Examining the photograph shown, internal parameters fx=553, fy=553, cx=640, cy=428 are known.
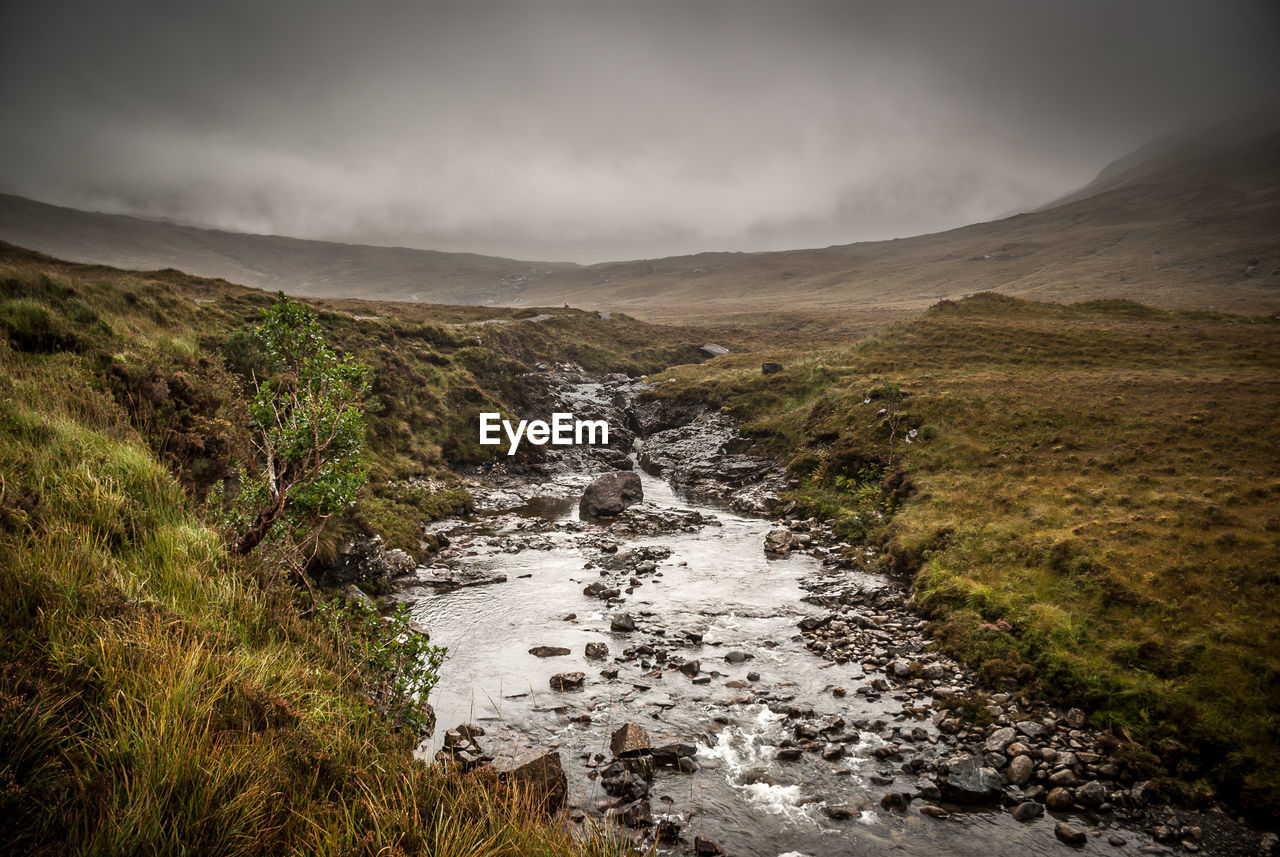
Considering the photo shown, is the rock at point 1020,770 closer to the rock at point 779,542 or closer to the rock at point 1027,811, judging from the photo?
the rock at point 1027,811

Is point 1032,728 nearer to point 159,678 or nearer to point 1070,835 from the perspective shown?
point 1070,835

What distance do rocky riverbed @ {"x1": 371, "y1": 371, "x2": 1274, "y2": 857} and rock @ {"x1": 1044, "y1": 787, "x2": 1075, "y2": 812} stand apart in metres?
0.03

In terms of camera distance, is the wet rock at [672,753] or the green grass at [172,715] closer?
the green grass at [172,715]

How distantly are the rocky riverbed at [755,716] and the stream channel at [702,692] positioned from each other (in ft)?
0.15

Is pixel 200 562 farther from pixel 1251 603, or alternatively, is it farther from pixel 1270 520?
pixel 1270 520

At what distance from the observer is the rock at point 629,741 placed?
9.76 metres

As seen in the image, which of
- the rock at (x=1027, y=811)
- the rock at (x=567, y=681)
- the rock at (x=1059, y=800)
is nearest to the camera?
the rock at (x=1027, y=811)

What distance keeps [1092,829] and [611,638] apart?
9832 mm

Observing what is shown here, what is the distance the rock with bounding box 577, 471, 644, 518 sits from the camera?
26.5m

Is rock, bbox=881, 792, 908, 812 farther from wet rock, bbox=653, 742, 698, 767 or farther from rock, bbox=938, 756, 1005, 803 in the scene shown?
wet rock, bbox=653, 742, 698, 767

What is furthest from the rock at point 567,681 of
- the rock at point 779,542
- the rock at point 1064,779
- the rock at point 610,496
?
the rock at point 610,496

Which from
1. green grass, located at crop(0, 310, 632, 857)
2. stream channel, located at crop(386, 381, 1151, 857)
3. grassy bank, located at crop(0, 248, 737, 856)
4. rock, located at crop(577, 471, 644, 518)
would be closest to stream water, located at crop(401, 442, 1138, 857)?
stream channel, located at crop(386, 381, 1151, 857)

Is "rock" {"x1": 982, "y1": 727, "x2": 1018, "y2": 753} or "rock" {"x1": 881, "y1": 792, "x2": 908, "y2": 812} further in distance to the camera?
"rock" {"x1": 982, "y1": 727, "x2": 1018, "y2": 753}

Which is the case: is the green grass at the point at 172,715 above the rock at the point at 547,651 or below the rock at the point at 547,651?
above
